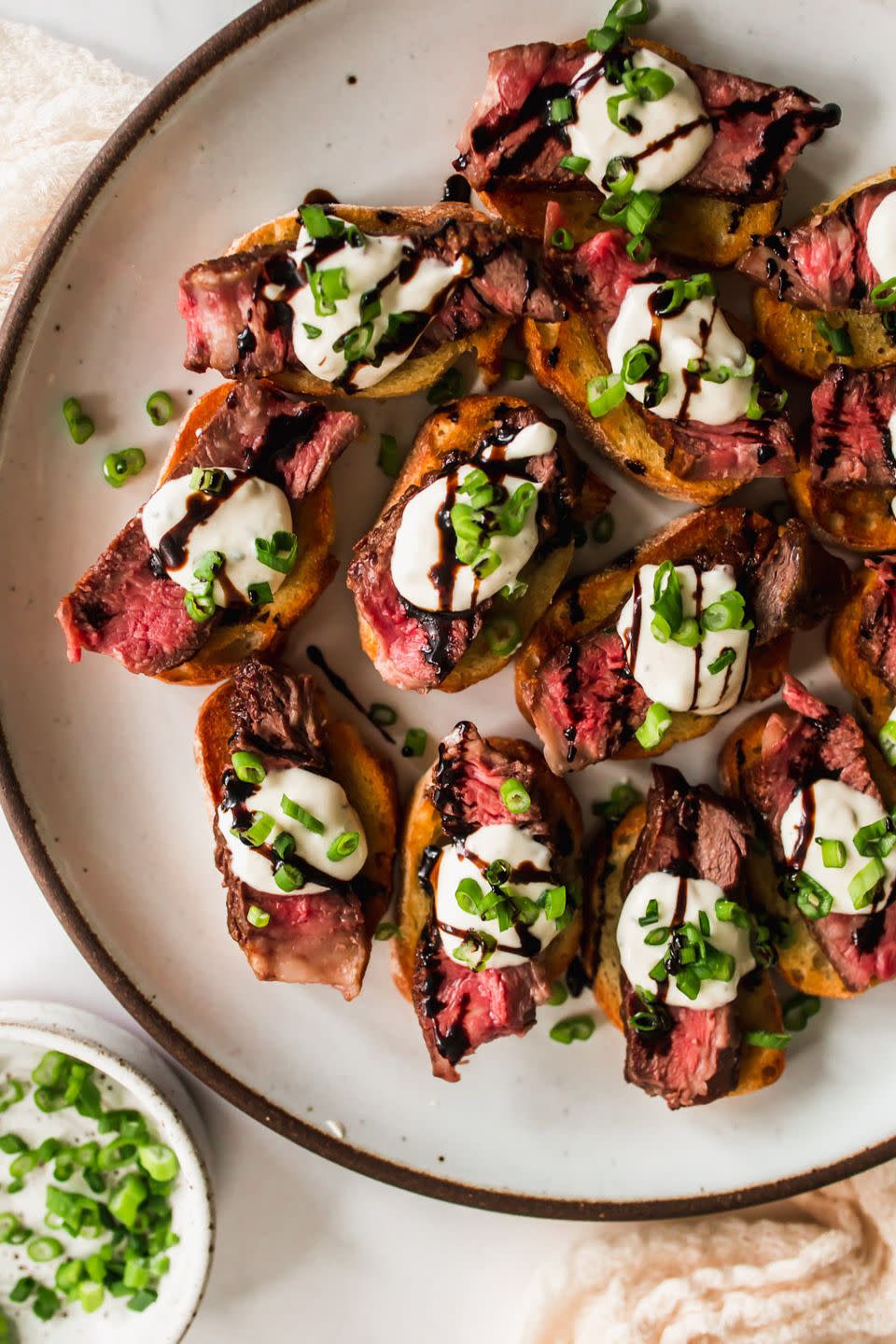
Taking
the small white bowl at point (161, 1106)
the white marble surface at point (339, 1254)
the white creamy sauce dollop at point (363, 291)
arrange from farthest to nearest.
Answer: the white marble surface at point (339, 1254), the small white bowl at point (161, 1106), the white creamy sauce dollop at point (363, 291)

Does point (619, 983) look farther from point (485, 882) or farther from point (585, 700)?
point (585, 700)

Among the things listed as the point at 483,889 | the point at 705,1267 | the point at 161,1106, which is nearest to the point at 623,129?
the point at 483,889

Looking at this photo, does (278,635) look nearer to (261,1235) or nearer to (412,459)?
(412,459)

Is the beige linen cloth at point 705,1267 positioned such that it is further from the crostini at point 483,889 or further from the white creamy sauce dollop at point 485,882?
the white creamy sauce dollop at point 485,882

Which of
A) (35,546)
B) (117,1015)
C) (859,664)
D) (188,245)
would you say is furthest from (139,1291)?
(188,245)

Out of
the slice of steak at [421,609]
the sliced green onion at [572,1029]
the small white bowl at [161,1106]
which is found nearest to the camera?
the slice of steak at [421,609]

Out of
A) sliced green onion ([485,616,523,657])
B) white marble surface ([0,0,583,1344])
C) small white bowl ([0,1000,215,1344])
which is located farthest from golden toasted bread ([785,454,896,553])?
small white bowl ([0,1000,215,1344])

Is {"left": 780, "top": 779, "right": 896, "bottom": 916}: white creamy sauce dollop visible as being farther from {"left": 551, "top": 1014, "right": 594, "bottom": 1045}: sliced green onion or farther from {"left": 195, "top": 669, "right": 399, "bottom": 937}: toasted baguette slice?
{"left": 195, "top": 669, "right": 399, "bottom": 937}: toasted baguette slice

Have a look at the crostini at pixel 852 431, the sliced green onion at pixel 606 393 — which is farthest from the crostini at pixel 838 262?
the sliced green onion at pixel 606 393
